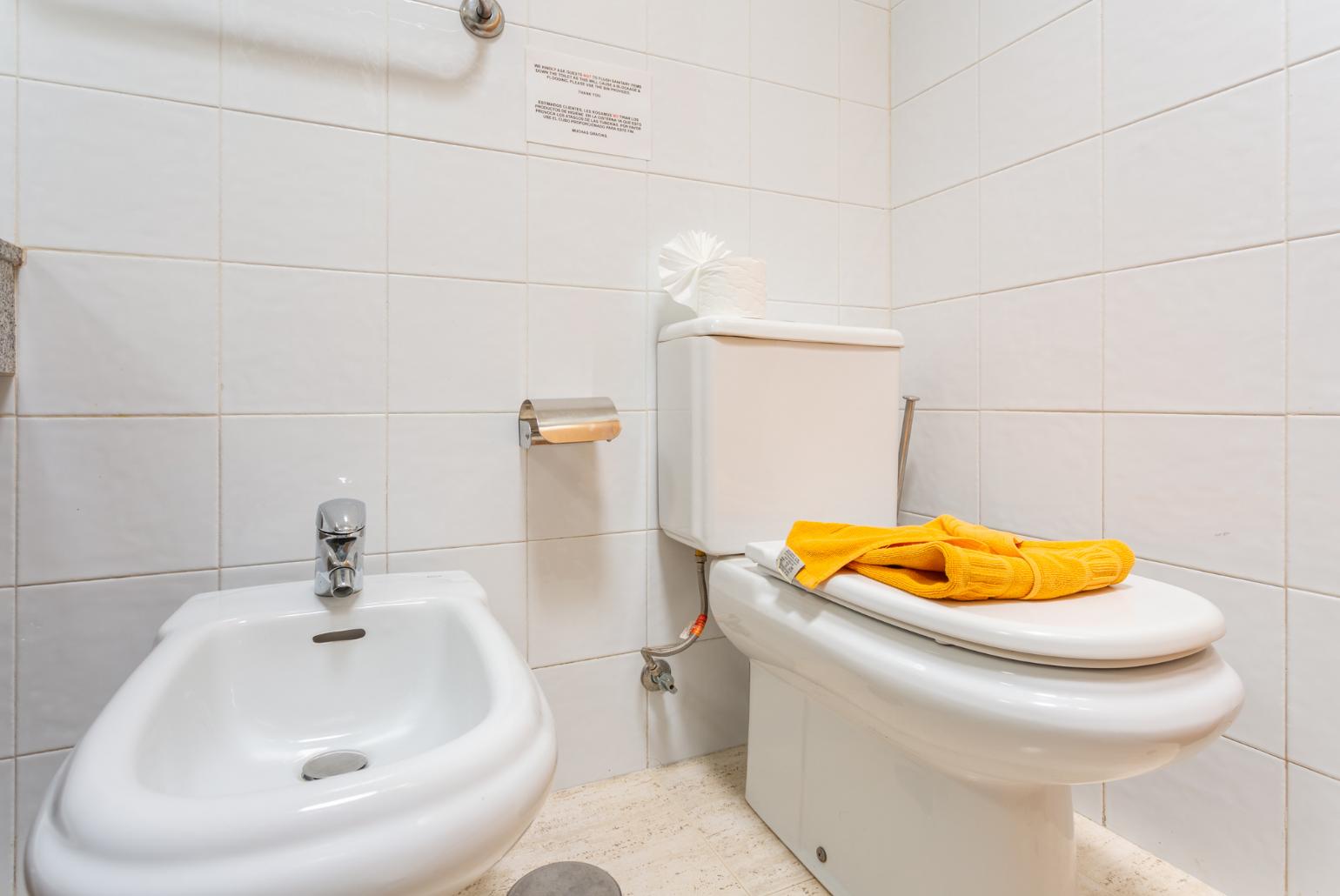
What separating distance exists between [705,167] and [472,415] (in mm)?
645

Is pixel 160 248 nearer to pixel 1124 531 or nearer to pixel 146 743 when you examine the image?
pixel 146 743

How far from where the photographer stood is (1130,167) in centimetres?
99

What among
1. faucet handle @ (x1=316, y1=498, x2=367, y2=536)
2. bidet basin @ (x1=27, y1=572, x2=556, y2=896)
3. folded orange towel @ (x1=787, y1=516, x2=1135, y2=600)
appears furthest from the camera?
faucet handle @ (x1=316, y1=498, x2=367, y2=536)

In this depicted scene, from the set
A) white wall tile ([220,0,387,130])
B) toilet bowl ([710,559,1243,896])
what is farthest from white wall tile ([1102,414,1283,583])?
white wall tile ([220,0,387,130])

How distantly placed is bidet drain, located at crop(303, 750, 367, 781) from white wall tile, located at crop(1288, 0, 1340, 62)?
142cm

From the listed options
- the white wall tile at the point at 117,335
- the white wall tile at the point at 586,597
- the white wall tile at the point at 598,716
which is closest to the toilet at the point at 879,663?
the white wall tile at the point at 586,597

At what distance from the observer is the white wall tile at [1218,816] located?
0.85 m

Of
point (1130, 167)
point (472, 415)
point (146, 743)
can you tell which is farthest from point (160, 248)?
point (1130, 167)

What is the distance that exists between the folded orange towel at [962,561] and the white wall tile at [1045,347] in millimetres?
364

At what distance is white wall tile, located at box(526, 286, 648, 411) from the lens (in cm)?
111

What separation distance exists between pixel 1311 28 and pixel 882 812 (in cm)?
113

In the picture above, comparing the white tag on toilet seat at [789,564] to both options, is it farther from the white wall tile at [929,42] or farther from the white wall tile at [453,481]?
the white wall tile at [929,42]

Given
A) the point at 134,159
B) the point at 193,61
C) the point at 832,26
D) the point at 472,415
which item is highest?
the point at 832,26

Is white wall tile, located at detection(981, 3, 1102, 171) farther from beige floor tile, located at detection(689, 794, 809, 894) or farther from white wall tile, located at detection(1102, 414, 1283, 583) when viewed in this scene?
beige floor tile, located at detection(689, 794, 809, 894)
